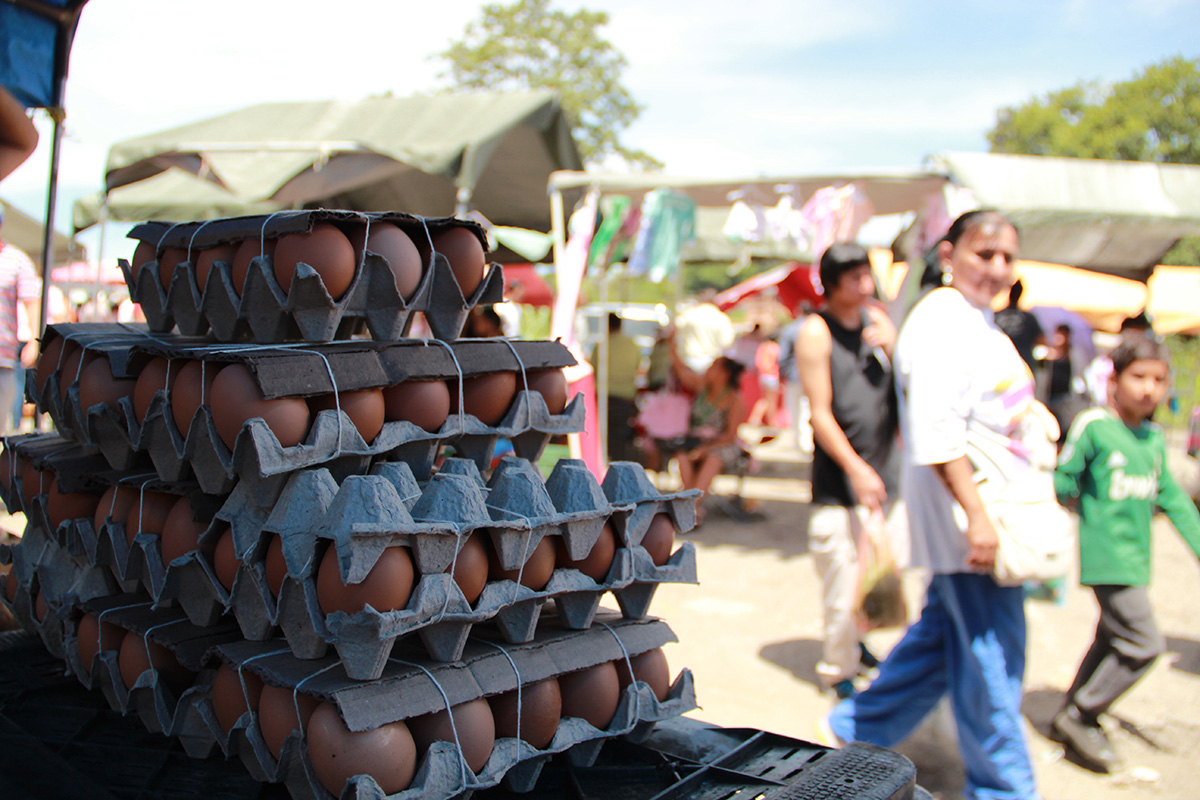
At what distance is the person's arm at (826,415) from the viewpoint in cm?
374

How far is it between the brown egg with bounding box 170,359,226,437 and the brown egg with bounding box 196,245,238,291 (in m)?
0.28

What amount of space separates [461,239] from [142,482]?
84 centimetres

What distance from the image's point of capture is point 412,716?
4.60ft

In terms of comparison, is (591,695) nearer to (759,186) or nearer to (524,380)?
(524,380)

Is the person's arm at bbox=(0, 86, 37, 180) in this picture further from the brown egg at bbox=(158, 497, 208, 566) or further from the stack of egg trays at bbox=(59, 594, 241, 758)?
the stack of egg trays at bbox=(59, 594, 241, 758)

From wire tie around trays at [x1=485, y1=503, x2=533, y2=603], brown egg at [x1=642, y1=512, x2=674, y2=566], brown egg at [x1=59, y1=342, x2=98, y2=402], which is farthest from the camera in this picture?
brown egg at [x1=59, y1=342, x2=98, y2=402]

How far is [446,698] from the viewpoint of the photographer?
1.44 meters

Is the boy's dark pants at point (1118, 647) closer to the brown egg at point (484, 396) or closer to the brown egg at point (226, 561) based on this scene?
the brown egg at point (484, 396)

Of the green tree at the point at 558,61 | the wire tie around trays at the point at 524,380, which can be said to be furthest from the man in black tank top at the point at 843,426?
the green tree at the point at 558,61

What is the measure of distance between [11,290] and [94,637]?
458 cm

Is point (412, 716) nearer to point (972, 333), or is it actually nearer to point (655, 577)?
point (655, 577)

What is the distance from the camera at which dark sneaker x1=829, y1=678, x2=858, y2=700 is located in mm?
4031

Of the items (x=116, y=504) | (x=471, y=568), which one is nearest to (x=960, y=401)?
(x=471, y=568)

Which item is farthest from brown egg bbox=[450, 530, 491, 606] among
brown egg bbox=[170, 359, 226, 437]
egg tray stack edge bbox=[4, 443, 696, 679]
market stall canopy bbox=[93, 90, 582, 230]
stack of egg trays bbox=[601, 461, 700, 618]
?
market stall canopy bbox=[93, 90, 582, 230]
